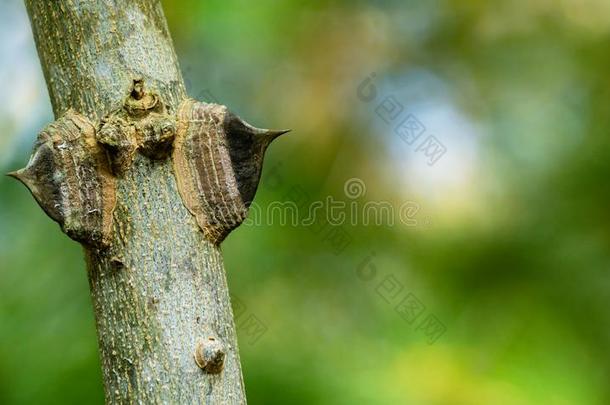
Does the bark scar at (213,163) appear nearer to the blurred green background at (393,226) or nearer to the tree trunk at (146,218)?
the tree trunk at (146,218)

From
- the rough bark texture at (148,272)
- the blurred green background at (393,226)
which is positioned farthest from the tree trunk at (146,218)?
the blurred green background at (393,226)

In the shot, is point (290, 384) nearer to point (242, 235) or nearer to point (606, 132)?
point (242, 235)

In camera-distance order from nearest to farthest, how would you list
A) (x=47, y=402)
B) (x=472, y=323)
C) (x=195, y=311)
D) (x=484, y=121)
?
(x=195, y=311) → (x=47, y=402) → (x=472, y=323) → (x=484, y=121)

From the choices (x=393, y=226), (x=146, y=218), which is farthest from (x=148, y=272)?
(x=393, y=226)

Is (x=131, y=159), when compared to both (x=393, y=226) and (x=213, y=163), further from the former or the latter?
(x=393, y=226)

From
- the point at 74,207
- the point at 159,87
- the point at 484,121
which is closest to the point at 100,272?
the point at 74,207

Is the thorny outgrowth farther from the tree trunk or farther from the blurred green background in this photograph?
the blurred green background
